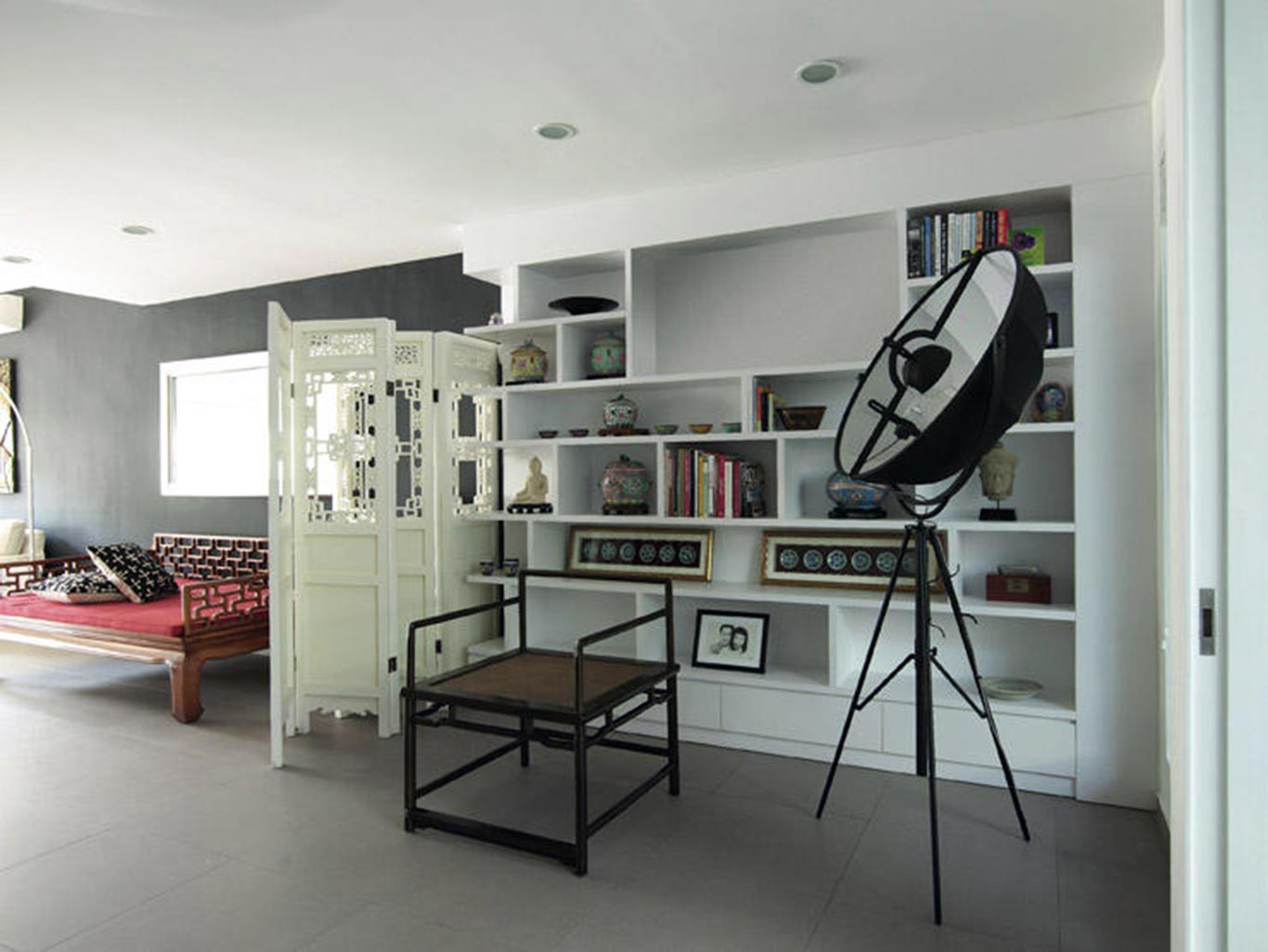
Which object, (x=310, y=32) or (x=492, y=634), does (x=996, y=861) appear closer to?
(x=492, y=634)

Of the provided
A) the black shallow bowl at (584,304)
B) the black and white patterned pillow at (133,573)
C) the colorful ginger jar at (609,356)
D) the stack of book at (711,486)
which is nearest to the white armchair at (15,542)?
the black and white patterned pillow at (133,573)

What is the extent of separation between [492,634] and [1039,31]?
3617 mm

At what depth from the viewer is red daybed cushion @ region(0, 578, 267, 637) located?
4.23m

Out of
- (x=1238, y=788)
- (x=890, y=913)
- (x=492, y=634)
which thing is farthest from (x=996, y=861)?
(x=492, y=634)

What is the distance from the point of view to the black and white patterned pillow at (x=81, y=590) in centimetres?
485

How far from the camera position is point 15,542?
6.96 meters

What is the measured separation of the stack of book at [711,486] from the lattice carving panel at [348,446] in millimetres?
1371

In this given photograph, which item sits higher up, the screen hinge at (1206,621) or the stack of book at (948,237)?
the stack of book at (948,237)

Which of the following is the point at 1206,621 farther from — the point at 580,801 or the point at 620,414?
the point at 620,414

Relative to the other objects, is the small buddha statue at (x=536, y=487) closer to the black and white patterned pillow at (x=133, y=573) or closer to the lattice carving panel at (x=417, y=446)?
the lattice carving panel at (x=417, y=446)

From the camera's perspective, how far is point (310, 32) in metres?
2.46

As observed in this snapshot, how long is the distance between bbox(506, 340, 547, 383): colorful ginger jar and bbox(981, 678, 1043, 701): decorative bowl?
8.01 feet

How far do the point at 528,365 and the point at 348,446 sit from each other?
95 centimetres

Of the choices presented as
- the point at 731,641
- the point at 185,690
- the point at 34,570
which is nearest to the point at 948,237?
the point at 731,641
